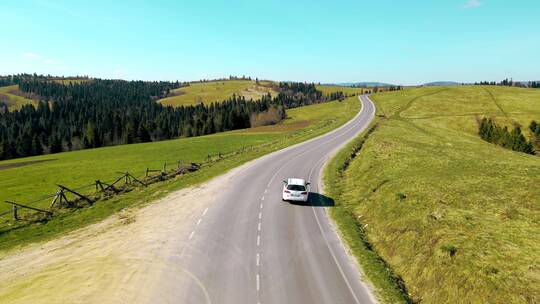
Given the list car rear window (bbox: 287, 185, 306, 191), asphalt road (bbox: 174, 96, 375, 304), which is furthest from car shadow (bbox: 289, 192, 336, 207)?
car rear window (bbox: 287, 185, 306, 191)

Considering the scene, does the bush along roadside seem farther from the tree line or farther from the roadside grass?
the tree line

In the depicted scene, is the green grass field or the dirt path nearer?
the green grass field

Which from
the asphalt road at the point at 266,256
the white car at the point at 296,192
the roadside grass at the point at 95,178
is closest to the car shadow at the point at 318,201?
the asphalt road at the point at 266,256

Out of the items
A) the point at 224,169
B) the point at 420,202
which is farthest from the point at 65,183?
the point at 420,202

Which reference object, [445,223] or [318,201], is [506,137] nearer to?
[318,201]

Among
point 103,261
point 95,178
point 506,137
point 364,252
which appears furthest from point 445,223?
point 506,137

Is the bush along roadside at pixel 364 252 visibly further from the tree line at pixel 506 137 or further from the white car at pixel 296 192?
the tree line at pixel 506 137
